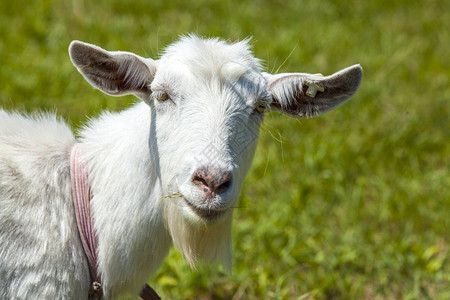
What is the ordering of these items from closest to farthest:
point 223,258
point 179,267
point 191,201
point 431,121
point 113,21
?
point 191,201, point 223,258, point 179,267, point 431,121, point 113,21

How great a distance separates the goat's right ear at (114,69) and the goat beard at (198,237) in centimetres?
63

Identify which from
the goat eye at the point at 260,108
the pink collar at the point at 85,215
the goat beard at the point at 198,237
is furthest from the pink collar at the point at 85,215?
the goat eye at the point at 260,108

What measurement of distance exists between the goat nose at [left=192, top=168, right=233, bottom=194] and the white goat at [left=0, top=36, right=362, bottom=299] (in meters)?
0.08

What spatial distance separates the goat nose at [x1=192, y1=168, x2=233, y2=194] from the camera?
288 cm

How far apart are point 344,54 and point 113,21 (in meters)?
2.82

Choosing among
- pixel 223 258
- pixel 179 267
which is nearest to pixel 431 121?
pixel 179 267

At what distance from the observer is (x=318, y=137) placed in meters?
6.37

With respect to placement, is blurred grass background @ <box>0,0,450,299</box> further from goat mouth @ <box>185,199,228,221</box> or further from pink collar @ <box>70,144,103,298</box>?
pink collar @ <box>70,144,103,298</box>

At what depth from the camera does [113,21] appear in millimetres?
7531

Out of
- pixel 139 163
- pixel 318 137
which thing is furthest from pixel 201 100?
pixel 318 137

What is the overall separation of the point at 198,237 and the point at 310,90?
967 mm

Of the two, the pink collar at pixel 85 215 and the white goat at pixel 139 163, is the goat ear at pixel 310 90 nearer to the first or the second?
the white goat at pixel 139 163

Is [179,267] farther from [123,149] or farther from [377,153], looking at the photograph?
[377,153]

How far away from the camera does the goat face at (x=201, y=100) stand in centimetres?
299
